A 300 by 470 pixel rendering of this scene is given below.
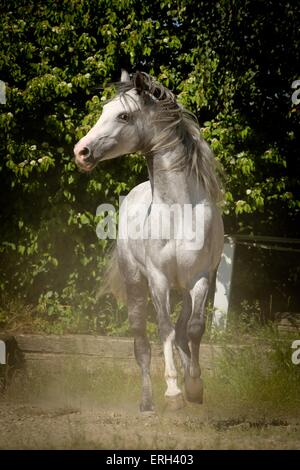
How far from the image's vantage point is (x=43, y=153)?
23.8 feet

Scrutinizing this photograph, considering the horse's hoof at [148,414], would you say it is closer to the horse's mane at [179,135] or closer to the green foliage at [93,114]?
the horse's mane at [179,135]

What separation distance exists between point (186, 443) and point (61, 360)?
2.78m

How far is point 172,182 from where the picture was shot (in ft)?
15.9

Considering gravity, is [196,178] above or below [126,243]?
above

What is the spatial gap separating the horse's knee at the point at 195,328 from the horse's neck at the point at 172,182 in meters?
0.81

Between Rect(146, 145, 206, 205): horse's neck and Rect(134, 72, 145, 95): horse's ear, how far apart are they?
452 mm

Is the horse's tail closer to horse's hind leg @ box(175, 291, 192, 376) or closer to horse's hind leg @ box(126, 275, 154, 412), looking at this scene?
horse's hind leg @ box(126, 275, 154, 412)

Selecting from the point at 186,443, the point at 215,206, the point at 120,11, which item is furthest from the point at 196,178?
the point at 120,11

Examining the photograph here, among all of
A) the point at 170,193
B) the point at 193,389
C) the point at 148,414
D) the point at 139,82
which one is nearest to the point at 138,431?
the point at 148,414

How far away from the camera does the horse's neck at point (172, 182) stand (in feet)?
15.9

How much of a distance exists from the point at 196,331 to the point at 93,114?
3109mm

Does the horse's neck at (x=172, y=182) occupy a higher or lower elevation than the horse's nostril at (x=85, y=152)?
lower

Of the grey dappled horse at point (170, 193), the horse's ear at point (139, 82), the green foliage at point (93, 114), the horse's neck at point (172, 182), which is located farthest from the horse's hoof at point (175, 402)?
the green foliage at point (93, 114)

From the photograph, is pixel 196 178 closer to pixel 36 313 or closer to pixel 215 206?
pixel 215 206
